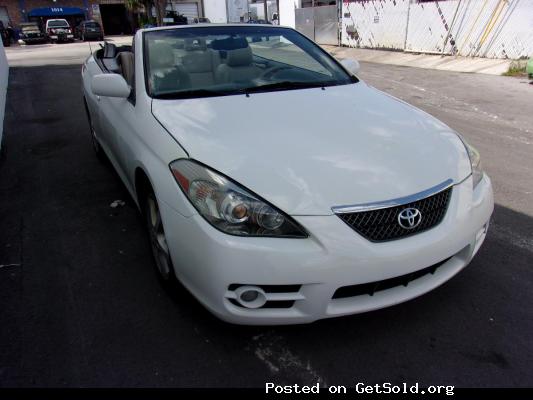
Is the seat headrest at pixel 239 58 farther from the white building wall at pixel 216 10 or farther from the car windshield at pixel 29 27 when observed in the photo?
the white building wall at pixel 216 10

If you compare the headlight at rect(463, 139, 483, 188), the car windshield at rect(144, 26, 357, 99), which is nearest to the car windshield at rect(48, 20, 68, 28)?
the car windshield at rect(144, 26, 357, 99)

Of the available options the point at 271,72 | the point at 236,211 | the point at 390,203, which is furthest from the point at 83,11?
the point at 390,203

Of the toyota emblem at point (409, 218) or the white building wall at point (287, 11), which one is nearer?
the toyota emblem at point (409, 218)

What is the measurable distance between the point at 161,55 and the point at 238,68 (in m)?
0.58

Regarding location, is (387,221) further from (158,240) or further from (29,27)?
(29,27)

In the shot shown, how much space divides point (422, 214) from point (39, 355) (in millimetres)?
2074

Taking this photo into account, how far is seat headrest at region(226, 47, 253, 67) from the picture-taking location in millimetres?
3189

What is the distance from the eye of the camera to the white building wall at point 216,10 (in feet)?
140

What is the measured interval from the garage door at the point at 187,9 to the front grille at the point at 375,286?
4972 cm

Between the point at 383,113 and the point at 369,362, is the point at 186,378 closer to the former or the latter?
the point at 369,362

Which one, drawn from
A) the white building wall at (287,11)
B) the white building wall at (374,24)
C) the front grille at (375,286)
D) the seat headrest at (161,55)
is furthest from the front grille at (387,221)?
the white building wall at (287,11)

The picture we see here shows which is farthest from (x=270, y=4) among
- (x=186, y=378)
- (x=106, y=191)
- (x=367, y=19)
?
(x=186, y=378)

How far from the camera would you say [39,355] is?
2162 mm

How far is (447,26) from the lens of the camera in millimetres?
13969
